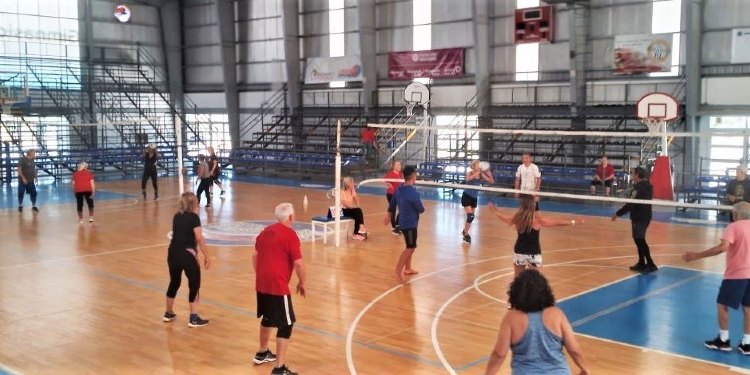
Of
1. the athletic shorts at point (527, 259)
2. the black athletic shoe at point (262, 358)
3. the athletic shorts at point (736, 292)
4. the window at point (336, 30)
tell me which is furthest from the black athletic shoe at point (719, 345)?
the window at point (336, 30)

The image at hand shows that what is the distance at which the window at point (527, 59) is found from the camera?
98.1 ft

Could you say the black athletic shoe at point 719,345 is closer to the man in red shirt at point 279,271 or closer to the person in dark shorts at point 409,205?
the person in dark shorts at point 409,205

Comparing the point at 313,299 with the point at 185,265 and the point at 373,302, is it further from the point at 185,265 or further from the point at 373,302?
the point at 185,265

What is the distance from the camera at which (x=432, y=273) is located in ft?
42.4

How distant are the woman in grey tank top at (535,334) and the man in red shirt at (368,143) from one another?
27.0m

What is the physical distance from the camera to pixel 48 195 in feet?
83.1

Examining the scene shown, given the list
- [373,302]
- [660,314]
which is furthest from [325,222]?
[660,314]

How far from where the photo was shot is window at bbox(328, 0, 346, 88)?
36.6 metres

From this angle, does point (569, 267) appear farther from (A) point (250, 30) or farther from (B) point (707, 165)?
(A) point (250, 30)

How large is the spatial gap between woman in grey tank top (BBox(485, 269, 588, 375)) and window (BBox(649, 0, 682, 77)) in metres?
24.0

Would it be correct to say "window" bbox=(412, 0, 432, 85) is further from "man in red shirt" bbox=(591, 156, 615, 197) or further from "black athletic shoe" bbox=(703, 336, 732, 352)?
"black athletic shoe" bbox=(703, 336, 732, 352)

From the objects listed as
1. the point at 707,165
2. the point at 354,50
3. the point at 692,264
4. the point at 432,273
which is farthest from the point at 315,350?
the point at 354,50

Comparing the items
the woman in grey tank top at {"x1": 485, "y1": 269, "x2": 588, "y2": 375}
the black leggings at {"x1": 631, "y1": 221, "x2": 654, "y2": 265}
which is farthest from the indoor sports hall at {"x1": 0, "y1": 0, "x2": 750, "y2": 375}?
the black leggings at {"x1": 631, "y1": 221, "x2": 654, "y2": 265}

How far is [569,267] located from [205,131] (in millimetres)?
32640
